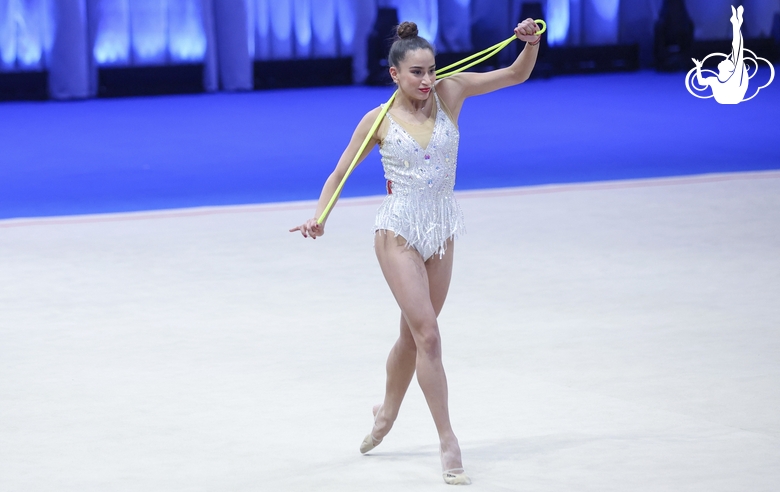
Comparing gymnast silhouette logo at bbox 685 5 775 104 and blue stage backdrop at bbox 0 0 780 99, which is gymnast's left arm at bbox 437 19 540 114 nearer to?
gymnast silhouette logo at bbox 685 5 775 104

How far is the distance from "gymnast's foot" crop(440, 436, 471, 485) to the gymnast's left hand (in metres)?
1.33

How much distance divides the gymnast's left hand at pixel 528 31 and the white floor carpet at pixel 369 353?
1.37 meters

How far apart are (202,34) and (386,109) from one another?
44.9 feet

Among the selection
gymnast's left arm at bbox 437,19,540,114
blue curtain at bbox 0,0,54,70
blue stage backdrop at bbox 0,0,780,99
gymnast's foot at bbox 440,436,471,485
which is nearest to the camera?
gymnast's foot at bbox 440,436,471,485

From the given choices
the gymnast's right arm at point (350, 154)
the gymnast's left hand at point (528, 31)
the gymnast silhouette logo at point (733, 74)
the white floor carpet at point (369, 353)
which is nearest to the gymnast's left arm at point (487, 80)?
the gymnast's left hand at point (528, 31)

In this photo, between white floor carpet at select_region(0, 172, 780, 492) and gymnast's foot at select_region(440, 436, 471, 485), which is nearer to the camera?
gymnast's foot at select_region(440, 436, 471, 485)

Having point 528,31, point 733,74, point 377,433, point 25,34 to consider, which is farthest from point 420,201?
point 733,74

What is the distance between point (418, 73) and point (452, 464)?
4.11ft

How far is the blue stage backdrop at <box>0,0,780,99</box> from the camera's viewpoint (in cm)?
1623

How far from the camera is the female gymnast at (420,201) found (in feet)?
11.9

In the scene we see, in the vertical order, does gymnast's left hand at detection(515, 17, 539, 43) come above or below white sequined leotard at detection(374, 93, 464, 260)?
above

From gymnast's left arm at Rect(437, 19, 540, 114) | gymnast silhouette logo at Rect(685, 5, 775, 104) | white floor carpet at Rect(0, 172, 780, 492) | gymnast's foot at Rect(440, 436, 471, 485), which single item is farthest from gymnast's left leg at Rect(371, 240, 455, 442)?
gymnast silhouette logo at Rect(685, 5, 775, 104)

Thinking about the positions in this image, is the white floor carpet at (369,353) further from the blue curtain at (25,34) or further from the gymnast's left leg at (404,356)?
the blue curtain at (25,34)

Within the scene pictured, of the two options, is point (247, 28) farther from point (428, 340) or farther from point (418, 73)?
point (428, 340)
